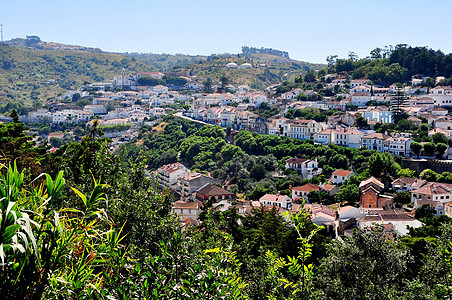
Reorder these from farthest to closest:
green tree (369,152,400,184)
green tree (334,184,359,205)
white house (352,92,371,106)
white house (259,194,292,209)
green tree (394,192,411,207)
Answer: white house (352,92,371,106) < green tree (369,152,400,184) < white house (259,194,292,209) < green tree (334,184,359,205) < green tree (394,192,411,207)

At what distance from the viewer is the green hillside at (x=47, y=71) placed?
3546 inches

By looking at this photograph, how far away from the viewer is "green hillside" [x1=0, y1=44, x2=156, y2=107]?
90075 millimetres

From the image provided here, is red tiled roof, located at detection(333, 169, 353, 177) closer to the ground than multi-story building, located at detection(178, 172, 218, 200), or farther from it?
farther from it

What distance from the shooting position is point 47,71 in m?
108

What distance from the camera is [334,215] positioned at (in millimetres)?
24500

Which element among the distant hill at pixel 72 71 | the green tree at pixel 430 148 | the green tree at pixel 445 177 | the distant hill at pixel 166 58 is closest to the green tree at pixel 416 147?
the green tree at pixel 430 148

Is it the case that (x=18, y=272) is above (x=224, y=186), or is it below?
above

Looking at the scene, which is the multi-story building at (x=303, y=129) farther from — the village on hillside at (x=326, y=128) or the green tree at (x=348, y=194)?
the green tree at (x=348, y=194)

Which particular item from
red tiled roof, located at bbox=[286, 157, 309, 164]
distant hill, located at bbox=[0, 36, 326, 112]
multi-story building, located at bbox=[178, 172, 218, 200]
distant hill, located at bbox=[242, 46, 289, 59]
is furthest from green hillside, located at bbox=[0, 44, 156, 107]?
red tiled roof, located at bbox=[286, 157, 309, 164]

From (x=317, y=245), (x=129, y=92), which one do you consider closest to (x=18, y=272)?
(x=317, y=245)

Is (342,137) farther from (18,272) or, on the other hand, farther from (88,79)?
(88,79)

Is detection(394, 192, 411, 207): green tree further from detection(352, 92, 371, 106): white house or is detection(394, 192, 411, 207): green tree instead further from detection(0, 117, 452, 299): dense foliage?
detection(352, 92, 371, 106): white house

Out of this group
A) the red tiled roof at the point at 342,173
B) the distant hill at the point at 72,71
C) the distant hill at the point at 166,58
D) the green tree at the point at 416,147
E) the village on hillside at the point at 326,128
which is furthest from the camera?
the distant hill at the point at 166,58

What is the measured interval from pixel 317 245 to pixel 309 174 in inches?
660
